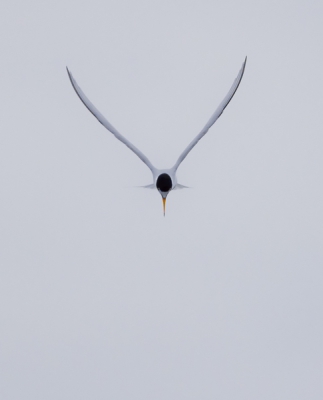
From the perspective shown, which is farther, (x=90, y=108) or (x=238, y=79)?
(x=90, y=108)

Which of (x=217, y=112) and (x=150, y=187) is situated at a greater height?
(x=217, y=112)

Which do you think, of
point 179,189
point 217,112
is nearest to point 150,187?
point 179,189

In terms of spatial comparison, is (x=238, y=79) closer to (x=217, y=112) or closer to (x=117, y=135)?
(x=217, y=112)

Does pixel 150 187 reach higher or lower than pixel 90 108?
lower

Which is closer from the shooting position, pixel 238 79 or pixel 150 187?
pixel 238 79

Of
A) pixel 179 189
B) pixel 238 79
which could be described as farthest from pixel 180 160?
pixel 238 79

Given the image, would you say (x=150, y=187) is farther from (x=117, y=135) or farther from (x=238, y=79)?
(x=238, y=79)

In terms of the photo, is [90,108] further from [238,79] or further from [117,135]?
[238,79]
